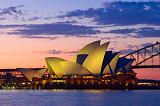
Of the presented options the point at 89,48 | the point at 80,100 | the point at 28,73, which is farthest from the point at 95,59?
the point at 28,73

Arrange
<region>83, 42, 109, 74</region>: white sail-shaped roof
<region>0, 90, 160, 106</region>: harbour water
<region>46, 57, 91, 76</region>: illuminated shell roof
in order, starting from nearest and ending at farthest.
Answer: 1. <region>0, 90, 160, 106</region>: harbour water
2. <region>83, 42, 109, 74</region>: white sail-shaped roof
3. <region>46, 57, 91, 76</region>: illuminated shell roof

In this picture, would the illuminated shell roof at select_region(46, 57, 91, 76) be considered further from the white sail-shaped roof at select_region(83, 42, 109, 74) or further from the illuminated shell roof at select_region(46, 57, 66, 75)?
the white sail-shaped roof at select_region(83, 42, 109, 74)

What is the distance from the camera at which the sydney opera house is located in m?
112

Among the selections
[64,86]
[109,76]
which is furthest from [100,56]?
[64,86]

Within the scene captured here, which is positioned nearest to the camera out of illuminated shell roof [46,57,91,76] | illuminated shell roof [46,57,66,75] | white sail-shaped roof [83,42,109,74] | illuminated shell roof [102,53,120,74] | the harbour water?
the harbour water

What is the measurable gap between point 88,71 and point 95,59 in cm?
1007

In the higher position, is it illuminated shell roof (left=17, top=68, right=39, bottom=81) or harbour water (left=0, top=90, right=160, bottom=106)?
illuminated shell roof (left=17, top=68, right=39, bottom=81)

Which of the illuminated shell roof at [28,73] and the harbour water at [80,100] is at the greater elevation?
the illuminated shell roof at [28,73]

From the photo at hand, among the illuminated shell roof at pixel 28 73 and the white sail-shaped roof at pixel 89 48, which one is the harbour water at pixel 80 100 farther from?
the illuminated shell roof at pixel 28 73

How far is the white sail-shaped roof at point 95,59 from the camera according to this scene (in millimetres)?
108125

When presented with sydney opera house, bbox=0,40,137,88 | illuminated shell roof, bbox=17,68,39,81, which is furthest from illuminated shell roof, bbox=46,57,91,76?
illuminated shell roof, bbox=17,68,39,81

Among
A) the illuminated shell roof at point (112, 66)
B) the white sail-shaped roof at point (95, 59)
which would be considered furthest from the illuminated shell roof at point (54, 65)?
the illuminated shell roof at point (112, 66)

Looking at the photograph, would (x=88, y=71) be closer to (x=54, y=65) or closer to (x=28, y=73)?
(x=54, y=65)

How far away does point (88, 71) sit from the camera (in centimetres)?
12088
